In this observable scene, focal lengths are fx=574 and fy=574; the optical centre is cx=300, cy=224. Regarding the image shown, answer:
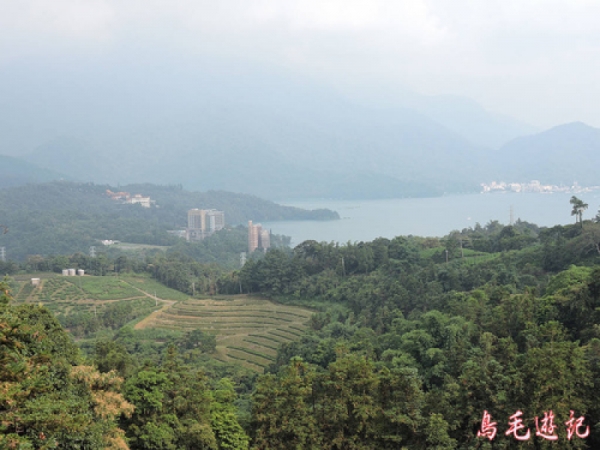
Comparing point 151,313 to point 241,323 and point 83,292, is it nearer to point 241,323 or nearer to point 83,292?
point 241,323

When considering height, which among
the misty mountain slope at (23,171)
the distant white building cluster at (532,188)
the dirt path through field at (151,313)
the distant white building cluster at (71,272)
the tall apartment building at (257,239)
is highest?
the misty mountain slope at (23,171)

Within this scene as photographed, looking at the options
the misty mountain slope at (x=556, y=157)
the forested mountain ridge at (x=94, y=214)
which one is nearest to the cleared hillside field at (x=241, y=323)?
the forested mountain ridge at (x=94, y=214)

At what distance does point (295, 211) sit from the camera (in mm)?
101875

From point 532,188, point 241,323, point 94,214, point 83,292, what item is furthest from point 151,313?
point 532,188

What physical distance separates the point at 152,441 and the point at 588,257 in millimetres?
15063

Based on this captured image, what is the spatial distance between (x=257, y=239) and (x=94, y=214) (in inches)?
1141

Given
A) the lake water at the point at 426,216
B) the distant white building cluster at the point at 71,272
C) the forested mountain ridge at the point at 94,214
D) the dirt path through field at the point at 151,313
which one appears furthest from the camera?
the lake water at the point at 426,216

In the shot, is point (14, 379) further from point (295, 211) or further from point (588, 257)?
point (295, 211)

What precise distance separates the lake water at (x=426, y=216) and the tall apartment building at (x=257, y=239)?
29.5 ft

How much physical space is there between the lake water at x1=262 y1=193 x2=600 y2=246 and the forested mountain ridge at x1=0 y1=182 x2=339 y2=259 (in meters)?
9.45

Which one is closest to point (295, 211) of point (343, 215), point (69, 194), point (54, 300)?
point (343, 215)

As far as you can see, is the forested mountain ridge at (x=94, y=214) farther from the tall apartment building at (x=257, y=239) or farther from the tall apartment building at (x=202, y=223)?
the tall apartment building at (x=257, y=239)

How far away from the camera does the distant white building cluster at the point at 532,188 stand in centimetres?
11612

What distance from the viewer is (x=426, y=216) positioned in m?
88.9
